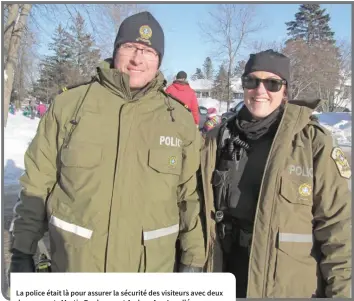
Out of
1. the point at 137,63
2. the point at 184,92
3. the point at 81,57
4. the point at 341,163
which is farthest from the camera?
the point at 81,57

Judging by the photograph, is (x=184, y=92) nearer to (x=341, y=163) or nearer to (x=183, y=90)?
(x=183, y=90)

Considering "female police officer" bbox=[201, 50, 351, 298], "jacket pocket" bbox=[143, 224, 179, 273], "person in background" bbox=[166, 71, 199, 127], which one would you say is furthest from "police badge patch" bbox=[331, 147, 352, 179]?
"person in background" bbox=[166, 71, 199, 127]

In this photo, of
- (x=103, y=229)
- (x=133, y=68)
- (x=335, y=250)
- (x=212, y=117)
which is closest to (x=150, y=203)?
(x=103, y=229)

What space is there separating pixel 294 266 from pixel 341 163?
22.9 inches

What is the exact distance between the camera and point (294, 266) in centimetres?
175

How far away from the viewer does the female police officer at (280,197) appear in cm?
171

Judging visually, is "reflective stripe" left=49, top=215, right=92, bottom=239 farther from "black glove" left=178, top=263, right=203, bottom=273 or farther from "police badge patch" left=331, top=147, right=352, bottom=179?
"police badge patch" left=331, top=147, right=352, bottom=179

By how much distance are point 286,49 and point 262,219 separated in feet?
9.56

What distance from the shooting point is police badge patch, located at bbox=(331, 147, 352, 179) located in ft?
5.55

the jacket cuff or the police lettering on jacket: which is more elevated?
the police lettering on jacket

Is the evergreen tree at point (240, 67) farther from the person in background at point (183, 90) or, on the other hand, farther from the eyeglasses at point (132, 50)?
the person in background at point (183, 90)

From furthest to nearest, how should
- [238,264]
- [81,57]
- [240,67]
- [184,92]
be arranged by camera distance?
1. [81,57]
2. [184,92]
3. [240,67]
4. [238,264]

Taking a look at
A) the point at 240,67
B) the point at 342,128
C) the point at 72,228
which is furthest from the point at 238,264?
the point at 342,128
